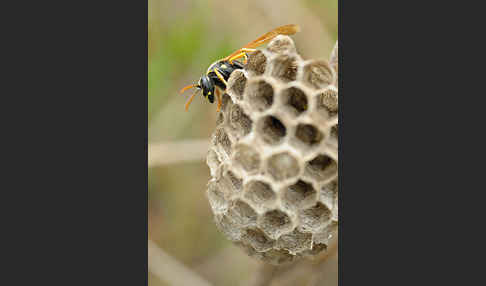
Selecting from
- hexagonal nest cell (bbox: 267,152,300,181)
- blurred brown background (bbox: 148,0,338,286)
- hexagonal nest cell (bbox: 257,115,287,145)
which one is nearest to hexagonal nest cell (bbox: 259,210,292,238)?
hexagonal nest cell (bbox: 267,152,300,181)


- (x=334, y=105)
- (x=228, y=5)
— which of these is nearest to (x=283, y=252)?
(x=334, y=105)

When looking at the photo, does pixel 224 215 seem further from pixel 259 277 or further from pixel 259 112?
pixel 259 277

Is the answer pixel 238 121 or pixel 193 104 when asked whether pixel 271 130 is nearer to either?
pixel 238 121

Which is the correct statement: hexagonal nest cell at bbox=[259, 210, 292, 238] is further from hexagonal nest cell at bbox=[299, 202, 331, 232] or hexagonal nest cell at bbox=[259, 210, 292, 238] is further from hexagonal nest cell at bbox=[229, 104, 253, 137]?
hexagonal nest cell at bbox=[229, 104, 253, 137]

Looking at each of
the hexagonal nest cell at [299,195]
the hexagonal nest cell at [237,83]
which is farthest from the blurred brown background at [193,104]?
the hexagonal nest cell at [299,195]

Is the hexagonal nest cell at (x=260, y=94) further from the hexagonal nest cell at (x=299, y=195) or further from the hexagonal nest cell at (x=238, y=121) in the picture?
the hexagonal nest cell at (x=299, y=195)

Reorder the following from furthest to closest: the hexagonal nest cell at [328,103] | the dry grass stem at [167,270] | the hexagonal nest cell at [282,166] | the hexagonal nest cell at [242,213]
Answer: the dry grass stem at [167,270]
the hexagonal nest cell at [242,213]
the hexagonal nest cell at [328,103]
the hexagonal nest cell at [282,166]
